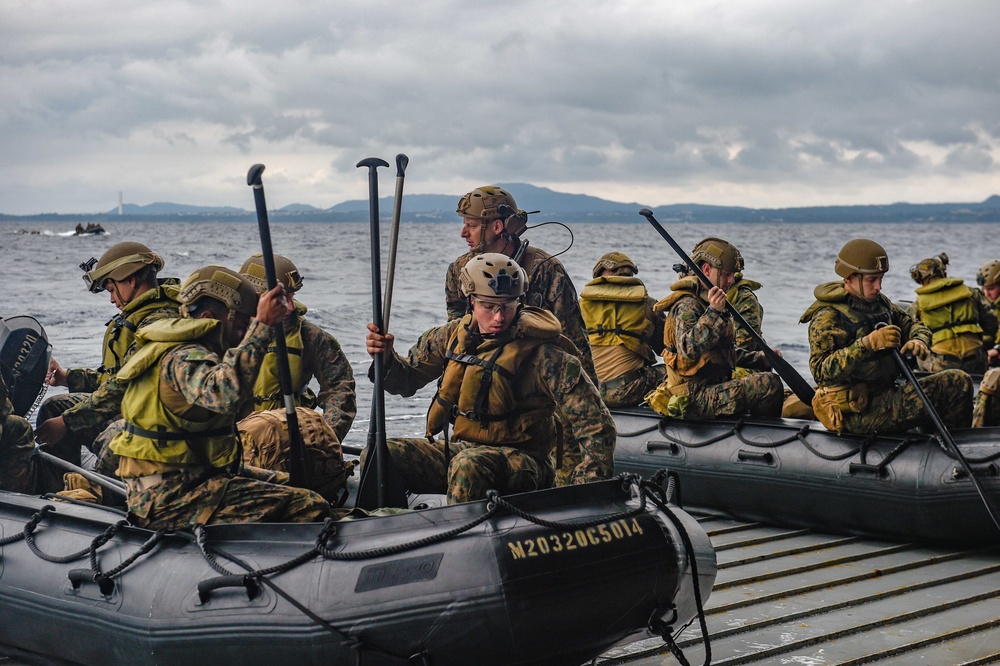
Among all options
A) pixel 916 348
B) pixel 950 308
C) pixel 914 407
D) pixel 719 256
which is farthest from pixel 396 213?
pixel 950 308

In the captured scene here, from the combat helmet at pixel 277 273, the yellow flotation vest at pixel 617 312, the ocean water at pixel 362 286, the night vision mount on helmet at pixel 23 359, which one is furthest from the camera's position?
the ocean water at pixel 362 286

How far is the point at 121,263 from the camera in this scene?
19.1 feet

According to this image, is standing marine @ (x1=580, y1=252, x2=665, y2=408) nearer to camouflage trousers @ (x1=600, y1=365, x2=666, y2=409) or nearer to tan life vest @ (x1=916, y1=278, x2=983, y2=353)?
camouflage trousers @ (x1=600, y1=365, x2=666, y2=409)

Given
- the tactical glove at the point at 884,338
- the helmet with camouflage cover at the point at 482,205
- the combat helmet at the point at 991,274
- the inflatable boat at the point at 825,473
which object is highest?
the helmet with camouflage cover at the point at 482,205

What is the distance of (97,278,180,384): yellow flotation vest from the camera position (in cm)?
570

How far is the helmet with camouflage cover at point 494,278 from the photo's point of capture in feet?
16.8

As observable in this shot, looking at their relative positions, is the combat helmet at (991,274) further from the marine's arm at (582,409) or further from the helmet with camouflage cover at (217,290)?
the helmet with camouflage cover at (217,290)

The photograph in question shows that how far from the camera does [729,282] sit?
7.77m

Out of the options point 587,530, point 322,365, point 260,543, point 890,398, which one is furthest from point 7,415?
point 890,398

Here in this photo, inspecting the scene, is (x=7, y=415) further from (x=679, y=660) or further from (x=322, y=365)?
(x=679, y=660)

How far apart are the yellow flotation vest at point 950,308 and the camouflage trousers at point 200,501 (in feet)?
23.4

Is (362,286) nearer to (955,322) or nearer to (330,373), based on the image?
(955,322)

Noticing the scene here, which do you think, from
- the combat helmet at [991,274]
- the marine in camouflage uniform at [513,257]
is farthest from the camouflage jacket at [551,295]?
the combat helmet at [991,274]

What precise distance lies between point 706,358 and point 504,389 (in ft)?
9.81
